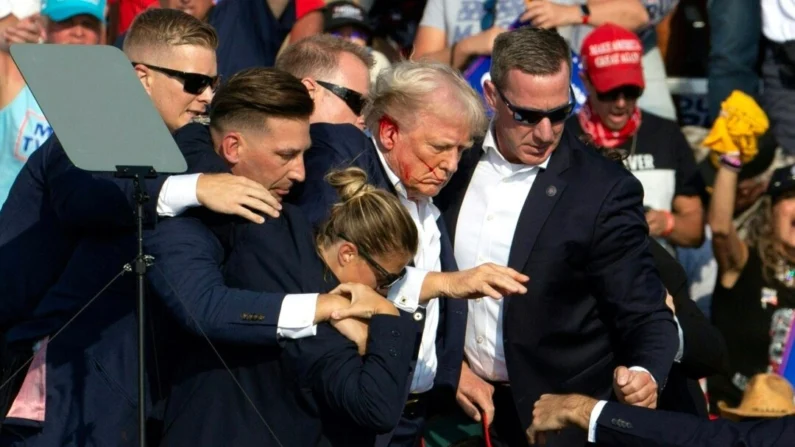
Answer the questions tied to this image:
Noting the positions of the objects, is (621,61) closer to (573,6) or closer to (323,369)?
(573,6)

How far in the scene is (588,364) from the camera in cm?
552

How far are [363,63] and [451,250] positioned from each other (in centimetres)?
87

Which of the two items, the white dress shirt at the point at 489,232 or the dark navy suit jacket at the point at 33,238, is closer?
the dark navy suit jacket at the point at 33,238

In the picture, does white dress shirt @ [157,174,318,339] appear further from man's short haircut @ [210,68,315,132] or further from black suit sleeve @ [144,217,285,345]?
man's short haircut @ [210,68,315,132]

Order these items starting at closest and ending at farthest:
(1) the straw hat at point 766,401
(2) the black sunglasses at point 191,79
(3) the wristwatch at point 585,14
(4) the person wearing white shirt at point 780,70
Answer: (2) the black sunglasses at point 191,79 < (1) the straw hat at point 766,401 < (3) the wristwatch at point 585,14 < (4) the person wearing white shirt at point 780,70

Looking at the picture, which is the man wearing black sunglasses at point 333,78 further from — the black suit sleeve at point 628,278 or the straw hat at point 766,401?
the straw hat at point 766,401

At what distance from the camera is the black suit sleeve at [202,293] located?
442 cm

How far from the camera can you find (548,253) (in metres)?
5.37

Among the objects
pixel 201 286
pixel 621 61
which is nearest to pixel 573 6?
pixel 621 61

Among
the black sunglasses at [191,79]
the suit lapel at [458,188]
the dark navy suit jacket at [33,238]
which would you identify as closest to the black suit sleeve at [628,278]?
the suit lapel at [458,188]

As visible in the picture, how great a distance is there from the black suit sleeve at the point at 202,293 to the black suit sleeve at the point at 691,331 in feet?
6.19

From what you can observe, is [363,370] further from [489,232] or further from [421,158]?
[489,232]

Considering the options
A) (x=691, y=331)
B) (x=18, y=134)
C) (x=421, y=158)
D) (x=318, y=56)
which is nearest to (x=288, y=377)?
(x=421, y=158)

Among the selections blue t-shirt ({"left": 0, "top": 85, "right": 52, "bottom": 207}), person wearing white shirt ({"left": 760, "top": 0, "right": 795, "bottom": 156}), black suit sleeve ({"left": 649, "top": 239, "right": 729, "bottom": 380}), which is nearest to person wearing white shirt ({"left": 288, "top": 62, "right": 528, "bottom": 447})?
black suit sleeve ({"left": 649, "top": 239, "right": 729, "bottom": 380})
